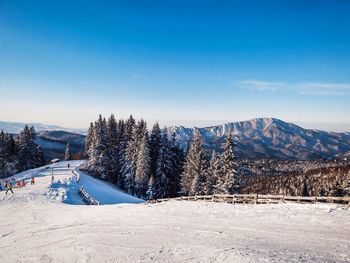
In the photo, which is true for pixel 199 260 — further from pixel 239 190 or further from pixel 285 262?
pixel 239 190

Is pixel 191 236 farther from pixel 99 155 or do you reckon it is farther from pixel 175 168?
pixel 99 155

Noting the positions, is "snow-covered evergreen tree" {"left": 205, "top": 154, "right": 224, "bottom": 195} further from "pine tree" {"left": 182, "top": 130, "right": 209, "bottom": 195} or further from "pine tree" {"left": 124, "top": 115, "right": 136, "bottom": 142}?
"pine tree" {"left": 124, "top": 115, "right": 136, "bottom": 142}

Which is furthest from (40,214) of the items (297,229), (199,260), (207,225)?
(297,229)

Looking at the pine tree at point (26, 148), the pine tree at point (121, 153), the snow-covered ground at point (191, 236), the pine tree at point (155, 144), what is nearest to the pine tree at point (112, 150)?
the pine tree at point (121, 153)

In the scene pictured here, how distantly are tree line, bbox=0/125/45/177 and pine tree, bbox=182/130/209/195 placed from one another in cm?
4315

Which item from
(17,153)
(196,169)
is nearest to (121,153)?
(196,169)

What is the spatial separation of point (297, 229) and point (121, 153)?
176 feet

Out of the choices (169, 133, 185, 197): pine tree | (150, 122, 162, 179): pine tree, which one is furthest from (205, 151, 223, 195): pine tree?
(150, 122, 162, 179): pine tree

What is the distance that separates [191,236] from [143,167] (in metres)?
38.8

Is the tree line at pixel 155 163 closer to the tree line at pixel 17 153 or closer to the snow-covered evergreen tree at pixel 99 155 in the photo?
the snow-covered evergreen tree at pixel 99 155

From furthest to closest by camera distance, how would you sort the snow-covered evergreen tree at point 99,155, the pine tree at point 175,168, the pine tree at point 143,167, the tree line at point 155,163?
1. the snow-covered evergreen tree at point 99,155
2. the pine tree at point 175,168
3. the pine tree at point 143,167
4. the tree line at point 155,163

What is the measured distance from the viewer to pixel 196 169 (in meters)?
46.1

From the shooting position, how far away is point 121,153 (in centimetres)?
6400

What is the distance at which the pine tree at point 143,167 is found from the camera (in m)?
52.2
